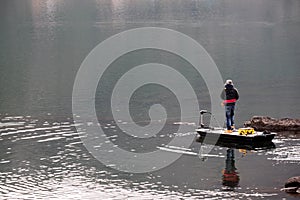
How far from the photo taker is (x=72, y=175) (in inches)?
1620

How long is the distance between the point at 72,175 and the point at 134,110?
2188cm

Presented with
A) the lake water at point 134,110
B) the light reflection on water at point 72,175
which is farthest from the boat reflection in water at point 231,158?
the light reflection on water at point 72,175

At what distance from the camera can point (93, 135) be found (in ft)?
169

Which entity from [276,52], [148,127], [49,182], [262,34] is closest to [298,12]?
[262,34]

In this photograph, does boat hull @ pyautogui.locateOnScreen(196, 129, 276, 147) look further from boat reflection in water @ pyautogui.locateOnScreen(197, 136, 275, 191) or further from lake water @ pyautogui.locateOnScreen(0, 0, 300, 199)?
lake water @ pyautogui.locateOnScreen(0, 0, 300, 199)

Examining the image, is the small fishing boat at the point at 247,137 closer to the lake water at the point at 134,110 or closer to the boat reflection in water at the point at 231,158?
the boat reflection in water at the point at 231,158

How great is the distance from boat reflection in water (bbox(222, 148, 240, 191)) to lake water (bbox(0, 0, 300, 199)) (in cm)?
6

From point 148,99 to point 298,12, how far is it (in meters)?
118

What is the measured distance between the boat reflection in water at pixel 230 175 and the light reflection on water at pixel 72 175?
38 centimetres

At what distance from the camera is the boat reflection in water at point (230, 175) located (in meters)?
38.5

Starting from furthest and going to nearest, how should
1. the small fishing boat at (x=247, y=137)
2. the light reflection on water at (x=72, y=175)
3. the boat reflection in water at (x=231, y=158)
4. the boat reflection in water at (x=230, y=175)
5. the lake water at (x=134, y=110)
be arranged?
the small fishing boat at (x=247, y=137) → the lake water at (x=134, y=110) → the boat reflection in water at (x=231, y=158) → the boat reflection in water at (x=230, y=175) → the light reflection on water at (x=72, y=175)

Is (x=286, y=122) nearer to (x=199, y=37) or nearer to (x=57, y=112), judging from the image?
(x=57, y=112)

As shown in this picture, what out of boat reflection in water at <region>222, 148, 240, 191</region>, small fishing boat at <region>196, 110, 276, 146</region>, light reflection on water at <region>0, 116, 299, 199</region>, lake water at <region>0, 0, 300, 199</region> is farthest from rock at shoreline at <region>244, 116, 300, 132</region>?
boat reflection in water at <region>222, 148, 240, 191</region>

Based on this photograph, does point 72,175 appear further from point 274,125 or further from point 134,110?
point 134,110
